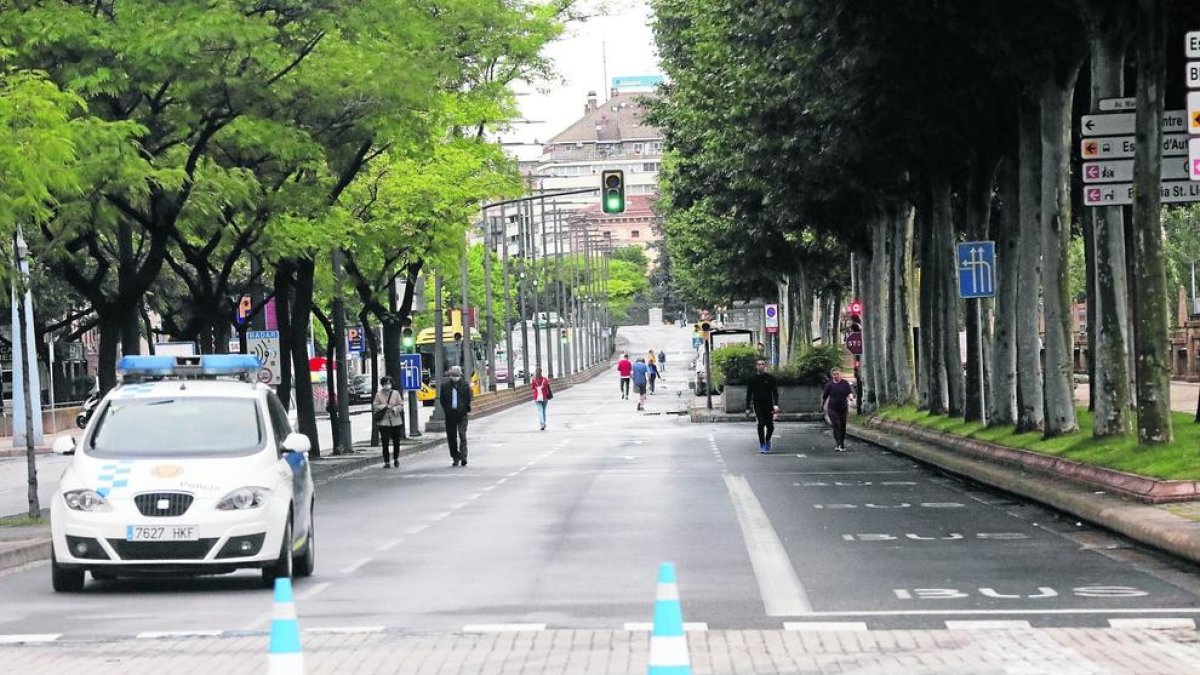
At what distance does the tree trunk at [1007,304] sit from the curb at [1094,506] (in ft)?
4.26

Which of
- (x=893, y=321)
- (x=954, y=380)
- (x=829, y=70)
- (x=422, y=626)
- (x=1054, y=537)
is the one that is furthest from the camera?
(x=893, y=321)

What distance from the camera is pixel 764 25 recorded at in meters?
32.9

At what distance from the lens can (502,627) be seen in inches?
535

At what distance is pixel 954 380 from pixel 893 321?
32.1 ft

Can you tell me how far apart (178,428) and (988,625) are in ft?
23.8

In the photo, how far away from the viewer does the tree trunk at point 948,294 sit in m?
40.5

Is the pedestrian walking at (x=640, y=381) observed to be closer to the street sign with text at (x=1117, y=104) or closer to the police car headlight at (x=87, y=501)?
the street sign with text at (x=1117, y=104)

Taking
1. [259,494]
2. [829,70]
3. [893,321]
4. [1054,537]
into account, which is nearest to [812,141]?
[829,70]

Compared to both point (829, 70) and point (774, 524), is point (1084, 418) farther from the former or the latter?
point (774, 524)

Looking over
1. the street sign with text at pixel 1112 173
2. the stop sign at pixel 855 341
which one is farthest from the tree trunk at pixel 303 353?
the stop sign at pixel 855 341

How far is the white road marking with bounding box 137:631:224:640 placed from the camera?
1337 centimetres

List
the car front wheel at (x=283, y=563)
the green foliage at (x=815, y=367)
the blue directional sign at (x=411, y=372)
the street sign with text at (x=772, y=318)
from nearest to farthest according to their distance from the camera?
the car front wheel at (x=283, y=563), the blue directional sign at (x=411, y=372), the green foliage at (x=815, y=367), the street sign with text at (x=772, y=318)

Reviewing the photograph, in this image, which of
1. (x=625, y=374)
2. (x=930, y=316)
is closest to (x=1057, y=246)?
(x=930, y=316)

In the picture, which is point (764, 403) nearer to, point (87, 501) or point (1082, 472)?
point (1082, 472)
